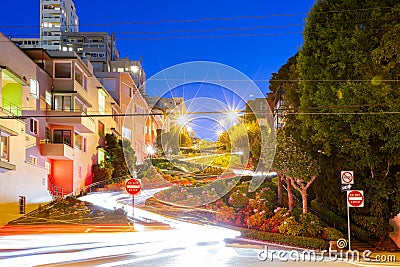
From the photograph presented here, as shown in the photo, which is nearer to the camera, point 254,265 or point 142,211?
point 254,265

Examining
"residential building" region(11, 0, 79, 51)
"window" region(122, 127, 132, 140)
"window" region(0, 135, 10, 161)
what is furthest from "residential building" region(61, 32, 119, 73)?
"window" region(0, 135, 10, 161)

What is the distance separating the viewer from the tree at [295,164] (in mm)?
27281

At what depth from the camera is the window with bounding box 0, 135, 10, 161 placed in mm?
26619

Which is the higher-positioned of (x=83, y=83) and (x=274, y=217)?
(x=83, y=83)

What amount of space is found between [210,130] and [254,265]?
12088 millimetres

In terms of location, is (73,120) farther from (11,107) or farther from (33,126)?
(11,107)

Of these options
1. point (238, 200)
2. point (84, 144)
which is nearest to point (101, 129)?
point (84, 144)

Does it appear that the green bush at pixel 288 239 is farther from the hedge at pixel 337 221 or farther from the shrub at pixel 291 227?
the hedge at pixel 337 221

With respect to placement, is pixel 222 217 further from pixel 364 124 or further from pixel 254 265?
pixel 254 265

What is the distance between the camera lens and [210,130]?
2877cm

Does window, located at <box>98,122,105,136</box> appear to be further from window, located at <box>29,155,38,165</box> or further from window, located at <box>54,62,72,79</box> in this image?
window, located at <box>29,155,38,165</box>

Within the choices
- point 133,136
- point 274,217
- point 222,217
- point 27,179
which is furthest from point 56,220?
point 133,136

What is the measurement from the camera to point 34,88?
33.6 m

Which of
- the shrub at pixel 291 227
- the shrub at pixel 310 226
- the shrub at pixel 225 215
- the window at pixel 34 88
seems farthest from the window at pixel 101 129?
the shrub at pixel 310 226
